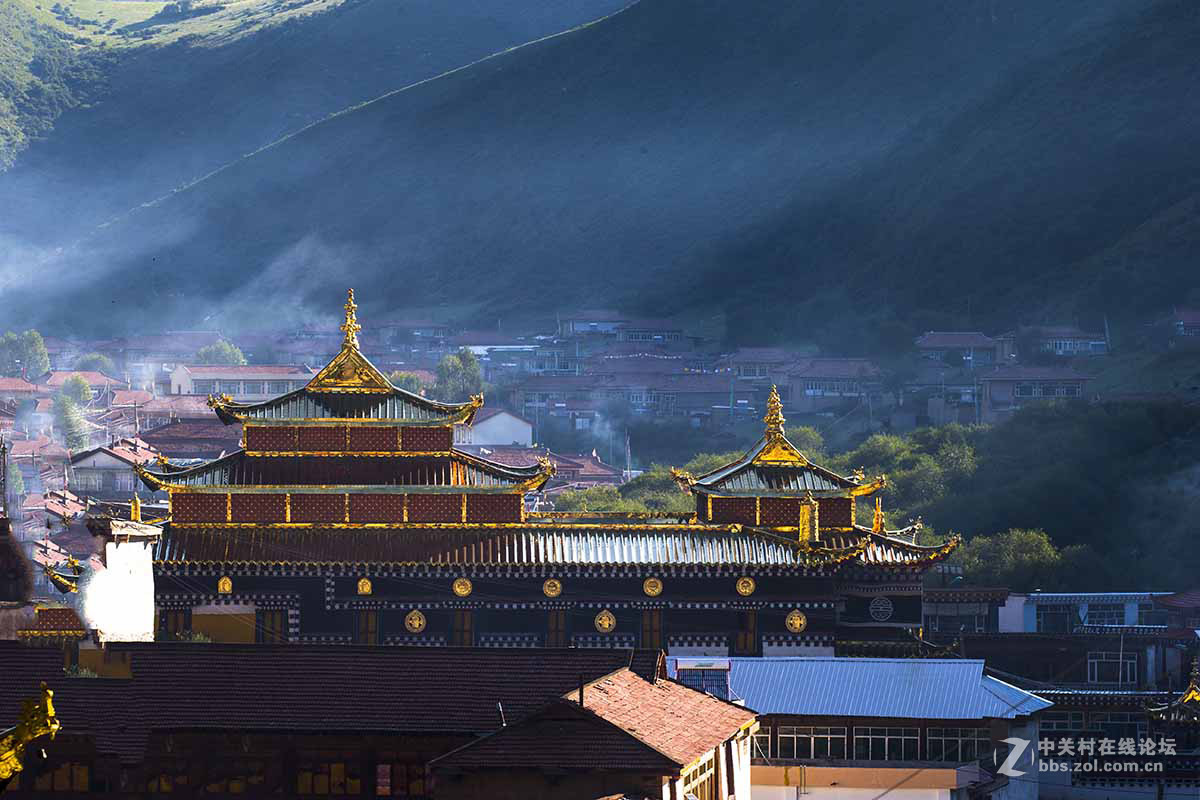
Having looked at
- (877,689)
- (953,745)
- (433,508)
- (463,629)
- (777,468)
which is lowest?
(953,745)

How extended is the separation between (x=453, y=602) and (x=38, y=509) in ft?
191

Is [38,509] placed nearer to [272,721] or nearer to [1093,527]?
[1093,527]

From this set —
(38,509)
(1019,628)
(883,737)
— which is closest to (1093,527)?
(1019,628)

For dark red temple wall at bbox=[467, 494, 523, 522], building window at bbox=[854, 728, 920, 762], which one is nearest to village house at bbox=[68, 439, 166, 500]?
dark red temple wall at bbox=[467, 494, 523, 522]

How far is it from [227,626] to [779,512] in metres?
16.1

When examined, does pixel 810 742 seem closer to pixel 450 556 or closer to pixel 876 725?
pixel 876 725

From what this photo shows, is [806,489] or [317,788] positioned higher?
[806,489]

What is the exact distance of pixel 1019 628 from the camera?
91.8 m

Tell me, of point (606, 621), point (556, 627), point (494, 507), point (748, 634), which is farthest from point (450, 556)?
point (748, 634)

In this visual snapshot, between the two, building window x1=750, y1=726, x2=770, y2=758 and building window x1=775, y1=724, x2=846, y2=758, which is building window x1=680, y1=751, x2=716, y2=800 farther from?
building window x1=775, y1=724, x2=846, y2=758

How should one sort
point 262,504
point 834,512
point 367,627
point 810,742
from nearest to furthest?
point 810,742 < point 367,627 < point 262,504 < point 834,512

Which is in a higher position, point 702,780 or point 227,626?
point 227,626

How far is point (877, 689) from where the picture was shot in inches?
2279

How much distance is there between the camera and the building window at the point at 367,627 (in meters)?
68.6
